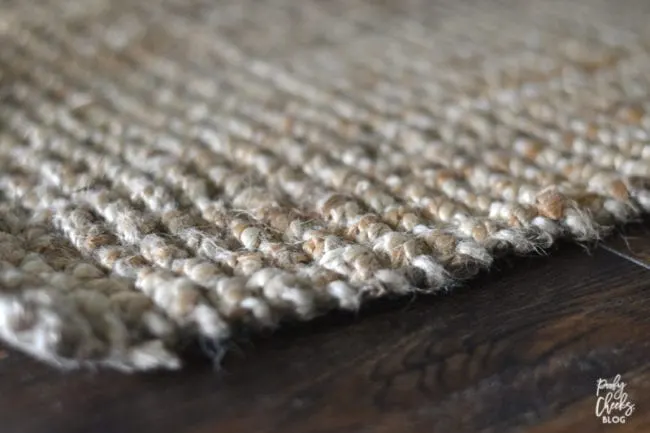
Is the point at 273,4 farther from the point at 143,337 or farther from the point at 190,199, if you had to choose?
the point at 143,337

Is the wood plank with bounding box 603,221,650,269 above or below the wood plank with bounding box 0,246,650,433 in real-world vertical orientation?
above

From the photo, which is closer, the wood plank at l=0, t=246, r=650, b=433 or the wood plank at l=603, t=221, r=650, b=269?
the wood plank at l=0, t=246, r=650, b=433

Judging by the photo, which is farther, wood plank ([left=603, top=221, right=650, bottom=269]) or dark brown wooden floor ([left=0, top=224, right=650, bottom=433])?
wood plank ([left=603, top=221, right=650, bottom=269])

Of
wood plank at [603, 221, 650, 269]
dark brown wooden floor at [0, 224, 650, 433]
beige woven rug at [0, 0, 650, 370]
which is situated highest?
beige woven rug at [0, 0, 650, 370]

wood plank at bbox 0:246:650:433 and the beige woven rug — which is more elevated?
the beige woven rug

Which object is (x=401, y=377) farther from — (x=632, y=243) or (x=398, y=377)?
(x=632, y=243)

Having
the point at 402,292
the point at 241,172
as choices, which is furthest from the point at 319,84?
the point at 402,292
